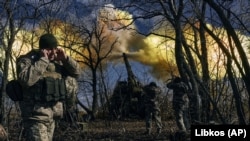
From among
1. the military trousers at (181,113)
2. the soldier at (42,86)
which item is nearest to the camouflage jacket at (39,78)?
the soldier at (42,86)

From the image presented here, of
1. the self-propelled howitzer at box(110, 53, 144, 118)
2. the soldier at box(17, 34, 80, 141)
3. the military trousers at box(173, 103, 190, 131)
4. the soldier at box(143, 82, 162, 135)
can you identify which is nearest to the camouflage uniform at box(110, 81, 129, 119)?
the self-propelled howitzer at box(110, 53, 144, 118)

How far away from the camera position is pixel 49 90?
23.9 feet

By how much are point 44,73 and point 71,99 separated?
611 millimetres

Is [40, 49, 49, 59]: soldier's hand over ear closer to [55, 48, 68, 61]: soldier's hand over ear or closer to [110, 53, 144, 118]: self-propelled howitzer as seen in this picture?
[55, 48, 68, 61]: soldier's hand over ear

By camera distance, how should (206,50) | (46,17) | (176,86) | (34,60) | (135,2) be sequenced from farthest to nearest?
(46,17) → (206,50) → (135,2) → (176,86) → (34,60)

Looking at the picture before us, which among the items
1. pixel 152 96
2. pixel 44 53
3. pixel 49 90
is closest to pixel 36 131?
pixel 49 90

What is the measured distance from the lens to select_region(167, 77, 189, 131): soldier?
14968 mm

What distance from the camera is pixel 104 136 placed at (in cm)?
1590

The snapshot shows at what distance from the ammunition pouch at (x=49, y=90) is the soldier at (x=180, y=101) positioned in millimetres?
7742

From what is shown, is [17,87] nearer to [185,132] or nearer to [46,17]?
[185,132]

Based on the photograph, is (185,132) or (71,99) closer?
(71,99)

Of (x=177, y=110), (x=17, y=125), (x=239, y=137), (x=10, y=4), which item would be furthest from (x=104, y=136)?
(x=239, y=137)

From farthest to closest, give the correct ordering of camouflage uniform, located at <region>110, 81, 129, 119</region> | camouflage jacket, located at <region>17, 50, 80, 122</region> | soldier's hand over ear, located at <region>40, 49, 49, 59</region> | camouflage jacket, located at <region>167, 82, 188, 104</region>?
camouflage uniform, located at <region>110, 81, 129, 119</region>, camouflage jacket, located at <region>167, 82, 188, 104</region>, soldier's hand over ear, located at <region>40, 49, 49, 59</region>, camouflage jacket, located at <region>17, 50, 80, 122</region>

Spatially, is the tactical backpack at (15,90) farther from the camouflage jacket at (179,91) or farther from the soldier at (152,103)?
the soldier at (152,103)
